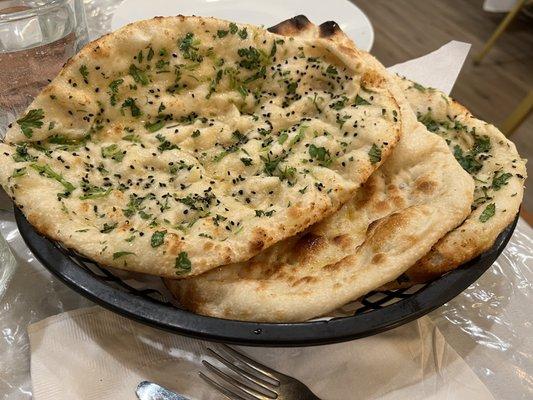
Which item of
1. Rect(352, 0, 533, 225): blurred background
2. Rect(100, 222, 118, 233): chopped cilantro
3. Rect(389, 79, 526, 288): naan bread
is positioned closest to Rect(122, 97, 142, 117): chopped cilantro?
Rect(100, 222, 118, 233): chopped cilantro

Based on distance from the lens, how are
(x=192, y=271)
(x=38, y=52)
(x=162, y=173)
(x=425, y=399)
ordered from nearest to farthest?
(x=192, y=271), (x=425, y=399), (x=162, y=173), (x=38, y=52)

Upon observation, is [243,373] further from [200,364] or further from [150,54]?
[150,54]

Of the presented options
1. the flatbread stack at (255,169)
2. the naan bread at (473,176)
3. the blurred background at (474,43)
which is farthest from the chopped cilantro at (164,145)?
the blurred background at (474,43)

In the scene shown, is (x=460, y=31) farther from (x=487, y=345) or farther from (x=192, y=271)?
(x=192, y=271)

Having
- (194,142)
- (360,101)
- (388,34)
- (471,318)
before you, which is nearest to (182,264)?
(194,142)

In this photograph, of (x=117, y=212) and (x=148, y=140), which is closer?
(x=117, y=212)

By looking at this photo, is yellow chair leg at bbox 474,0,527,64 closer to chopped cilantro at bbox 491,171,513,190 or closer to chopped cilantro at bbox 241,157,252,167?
chopped cilantro at bbox 491,171,513,190

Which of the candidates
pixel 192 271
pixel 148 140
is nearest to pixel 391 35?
pixel 148 140
